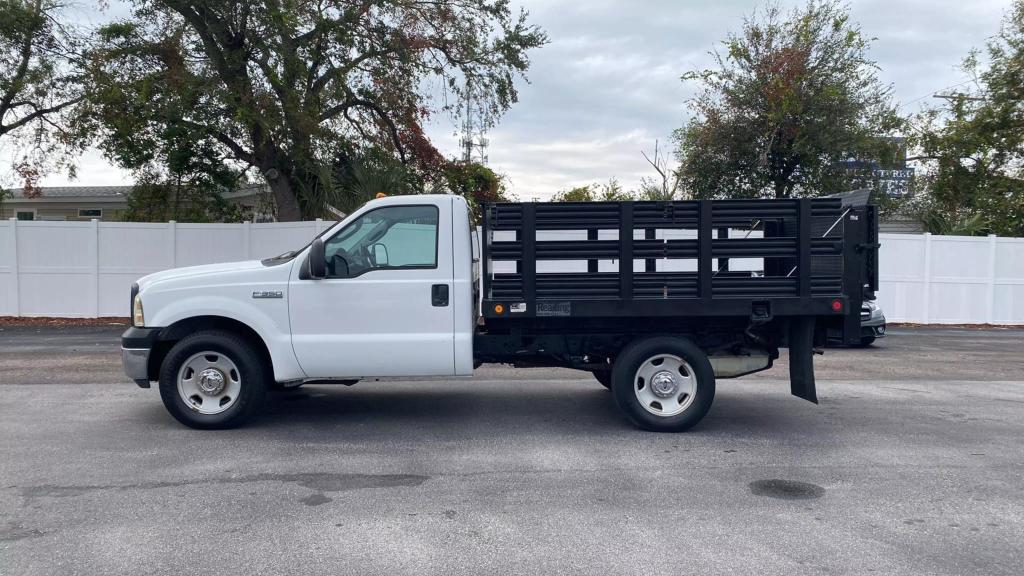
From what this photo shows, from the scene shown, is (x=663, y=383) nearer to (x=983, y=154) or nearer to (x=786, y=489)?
(x=786, y=489)

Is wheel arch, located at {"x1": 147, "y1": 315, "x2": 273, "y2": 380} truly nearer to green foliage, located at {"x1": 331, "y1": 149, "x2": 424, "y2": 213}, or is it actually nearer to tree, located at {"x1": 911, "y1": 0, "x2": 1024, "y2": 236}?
green foliage, located at {"x1": 331, "y1": 149, "x2": 424, "y2": 213}

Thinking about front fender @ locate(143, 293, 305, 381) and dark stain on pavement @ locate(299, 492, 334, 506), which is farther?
front fender @ locate(143, 293, 305, 381)

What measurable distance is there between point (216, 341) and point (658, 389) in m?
3.93

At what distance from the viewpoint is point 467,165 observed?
70.2 ft

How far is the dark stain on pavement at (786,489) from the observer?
542cm

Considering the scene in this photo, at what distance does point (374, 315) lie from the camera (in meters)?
6.89

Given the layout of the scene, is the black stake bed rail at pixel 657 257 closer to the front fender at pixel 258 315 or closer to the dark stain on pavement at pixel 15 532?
the front fender at pixel 258 315

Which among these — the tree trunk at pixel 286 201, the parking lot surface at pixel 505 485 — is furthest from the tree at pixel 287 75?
the parking lot surface at pixel 505 485

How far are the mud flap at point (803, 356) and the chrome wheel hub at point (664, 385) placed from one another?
45.1 inches

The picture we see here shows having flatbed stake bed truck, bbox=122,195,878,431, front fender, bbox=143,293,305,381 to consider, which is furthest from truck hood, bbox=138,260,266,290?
front fender, bbox=143,293,305,381

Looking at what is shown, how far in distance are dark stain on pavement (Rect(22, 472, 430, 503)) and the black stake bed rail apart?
5.90 ft

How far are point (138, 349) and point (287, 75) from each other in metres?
11.4

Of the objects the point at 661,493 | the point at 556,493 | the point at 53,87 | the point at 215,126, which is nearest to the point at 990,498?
the point at 661,493

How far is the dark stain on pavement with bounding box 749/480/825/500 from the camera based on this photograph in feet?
17.8
